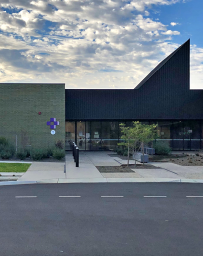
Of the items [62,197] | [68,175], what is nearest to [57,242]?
[62,197]

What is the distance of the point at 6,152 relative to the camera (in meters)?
20.0

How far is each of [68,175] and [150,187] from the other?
4307 millimetres

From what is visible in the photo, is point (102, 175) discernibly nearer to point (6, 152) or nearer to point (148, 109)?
point (6, 152)

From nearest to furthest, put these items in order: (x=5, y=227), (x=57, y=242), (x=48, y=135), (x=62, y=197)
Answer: (x=57, y=242) → (x=5, y=227) → (x=62, y=197) → (x=48, y=135)

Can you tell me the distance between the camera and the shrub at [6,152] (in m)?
19.6

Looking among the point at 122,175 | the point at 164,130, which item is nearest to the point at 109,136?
the point at 164,130

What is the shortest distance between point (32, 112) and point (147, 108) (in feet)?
35.7

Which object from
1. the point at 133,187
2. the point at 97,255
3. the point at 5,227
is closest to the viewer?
the point at 97,255

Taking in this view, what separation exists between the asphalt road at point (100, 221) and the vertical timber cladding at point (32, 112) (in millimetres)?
12282

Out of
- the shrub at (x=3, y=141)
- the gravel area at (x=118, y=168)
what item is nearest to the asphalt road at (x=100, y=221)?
the gravel area at (x=118, y=168)

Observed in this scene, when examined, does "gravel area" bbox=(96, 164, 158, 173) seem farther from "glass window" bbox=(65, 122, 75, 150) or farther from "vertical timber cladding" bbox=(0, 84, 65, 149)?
"glass window" bbox=(65, 122, 75, 150)

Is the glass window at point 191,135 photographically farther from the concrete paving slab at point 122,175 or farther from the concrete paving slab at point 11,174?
the concrete paving slab at point 11,174

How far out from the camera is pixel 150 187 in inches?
475

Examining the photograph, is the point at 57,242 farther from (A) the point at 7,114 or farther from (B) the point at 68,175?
(A) the point at 7,114
